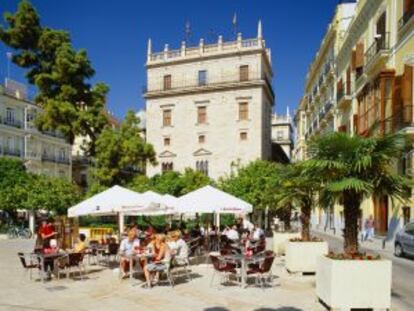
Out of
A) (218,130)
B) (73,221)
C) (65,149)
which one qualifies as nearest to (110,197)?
(73,221)

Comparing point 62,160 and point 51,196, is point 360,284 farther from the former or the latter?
point 62,160

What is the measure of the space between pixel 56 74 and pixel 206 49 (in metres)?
23.0

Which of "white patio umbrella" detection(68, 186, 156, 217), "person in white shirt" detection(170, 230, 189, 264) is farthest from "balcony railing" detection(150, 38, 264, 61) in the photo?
"person in white shirt" detection(170, 230, 189, 264)

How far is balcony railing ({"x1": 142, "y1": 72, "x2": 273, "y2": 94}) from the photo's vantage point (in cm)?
4993

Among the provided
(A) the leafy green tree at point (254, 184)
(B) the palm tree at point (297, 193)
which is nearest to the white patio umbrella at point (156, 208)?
(B) the palm tree at point (297, 193)

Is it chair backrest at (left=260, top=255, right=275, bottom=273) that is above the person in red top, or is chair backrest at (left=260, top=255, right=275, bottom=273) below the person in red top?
below

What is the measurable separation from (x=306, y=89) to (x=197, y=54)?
69.1ft

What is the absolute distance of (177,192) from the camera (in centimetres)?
3781

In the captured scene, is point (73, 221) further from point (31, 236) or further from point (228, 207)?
point (228, 207)

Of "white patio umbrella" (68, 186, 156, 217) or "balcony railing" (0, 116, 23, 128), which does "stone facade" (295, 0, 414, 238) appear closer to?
"white patio umbrella" (68, 186, 156, 217)

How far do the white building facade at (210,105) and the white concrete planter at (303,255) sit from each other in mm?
35250

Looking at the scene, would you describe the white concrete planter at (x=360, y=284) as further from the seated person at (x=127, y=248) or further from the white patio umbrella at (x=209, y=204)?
the white patio umbrella at (x=209, y=204)

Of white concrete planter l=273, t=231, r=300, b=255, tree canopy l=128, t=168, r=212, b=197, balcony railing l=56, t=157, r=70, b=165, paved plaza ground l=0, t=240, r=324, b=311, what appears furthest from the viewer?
balcony railing l=56, t=157, r=70, b=165

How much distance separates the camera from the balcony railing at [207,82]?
1966 inches
